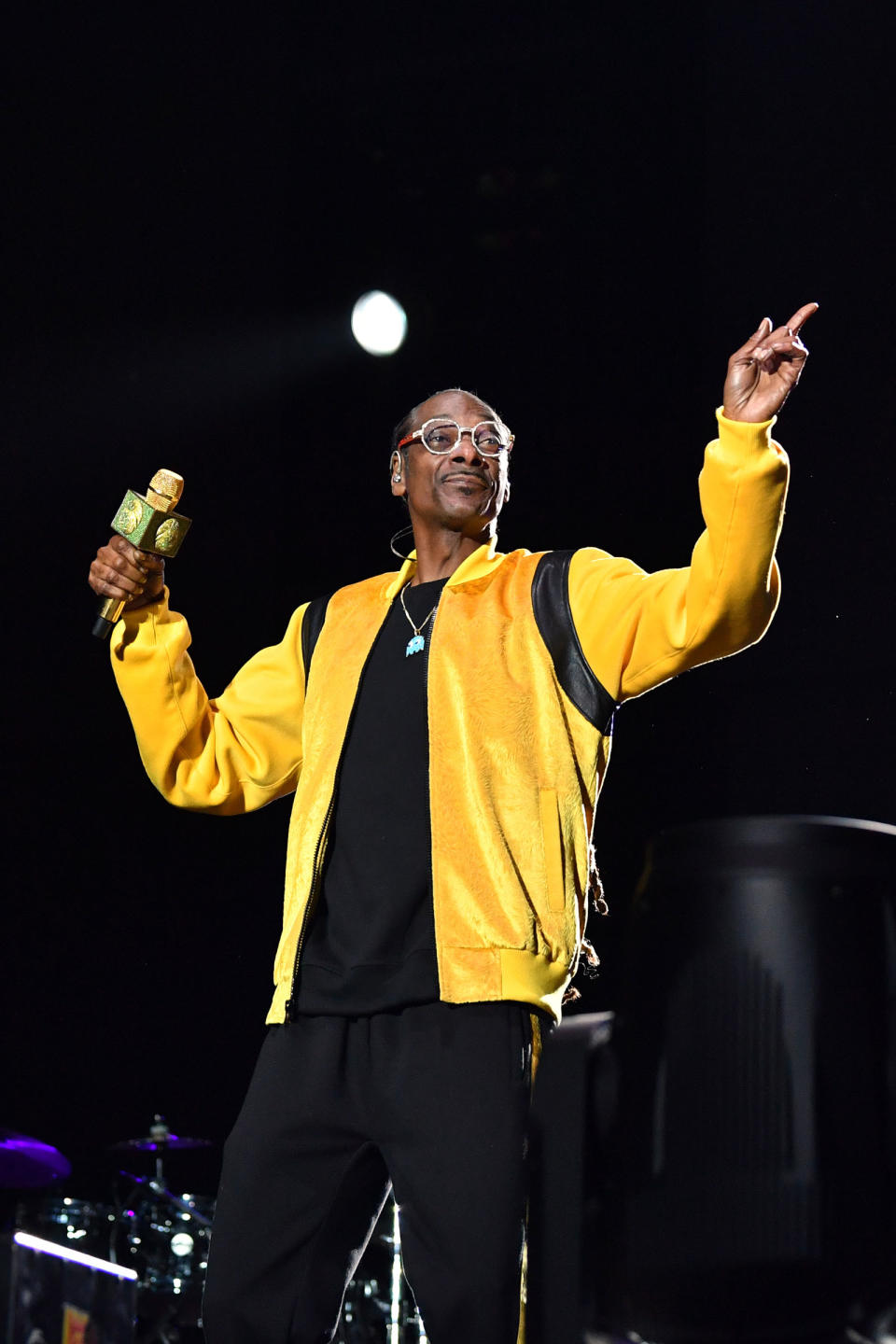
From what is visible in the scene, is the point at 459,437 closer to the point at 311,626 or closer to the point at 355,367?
the point at 311,626

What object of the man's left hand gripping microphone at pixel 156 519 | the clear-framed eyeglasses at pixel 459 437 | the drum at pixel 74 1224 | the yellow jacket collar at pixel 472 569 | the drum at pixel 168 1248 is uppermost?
the clear-framed eyeglasses at pixel 459 437

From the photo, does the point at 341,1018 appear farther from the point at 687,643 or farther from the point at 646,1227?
the point at 646,1227

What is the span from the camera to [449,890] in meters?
1.90

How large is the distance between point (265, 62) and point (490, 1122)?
12.2 feet

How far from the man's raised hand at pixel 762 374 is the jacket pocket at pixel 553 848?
54cm

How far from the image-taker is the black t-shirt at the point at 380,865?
1.90 metres

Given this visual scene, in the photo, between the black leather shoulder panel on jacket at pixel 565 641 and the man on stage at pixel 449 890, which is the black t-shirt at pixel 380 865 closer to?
the man on stage at pixel 449 890

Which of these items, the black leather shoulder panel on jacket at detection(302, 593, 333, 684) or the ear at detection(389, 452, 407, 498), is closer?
the black leather shoulder panel on jacket at detection(302, 593, 333, 684)

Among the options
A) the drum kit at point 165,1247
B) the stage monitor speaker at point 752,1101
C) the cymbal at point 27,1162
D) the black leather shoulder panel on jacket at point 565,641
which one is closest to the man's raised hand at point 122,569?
the black leather shoulder panel on jacket at point 565,641

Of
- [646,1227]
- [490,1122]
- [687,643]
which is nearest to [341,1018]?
[490,1122]

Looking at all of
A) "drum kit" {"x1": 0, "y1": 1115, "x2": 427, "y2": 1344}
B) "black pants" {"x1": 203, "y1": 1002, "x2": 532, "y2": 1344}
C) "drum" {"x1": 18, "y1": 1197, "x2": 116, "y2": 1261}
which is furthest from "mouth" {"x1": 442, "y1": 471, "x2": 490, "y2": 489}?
"drum" {"x1": 18, "y1": 1197, "x2": 116, "y2": 1261}

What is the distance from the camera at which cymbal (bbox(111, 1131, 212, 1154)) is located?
4.92 m

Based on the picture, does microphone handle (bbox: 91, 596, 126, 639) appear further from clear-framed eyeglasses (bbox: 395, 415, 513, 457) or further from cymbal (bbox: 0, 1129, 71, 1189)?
cymbal (bbox: 0, 1129, 71, 1189)

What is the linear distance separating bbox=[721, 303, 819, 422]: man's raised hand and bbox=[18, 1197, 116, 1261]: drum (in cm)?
399
